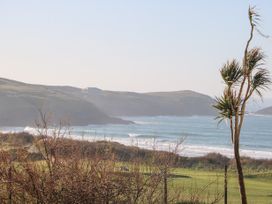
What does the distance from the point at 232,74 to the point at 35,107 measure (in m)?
140

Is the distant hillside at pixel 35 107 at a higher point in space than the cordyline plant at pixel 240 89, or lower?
higher

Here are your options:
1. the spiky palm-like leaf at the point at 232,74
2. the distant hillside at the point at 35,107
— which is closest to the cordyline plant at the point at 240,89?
the spiky palm-like leaf at the point at 232,74

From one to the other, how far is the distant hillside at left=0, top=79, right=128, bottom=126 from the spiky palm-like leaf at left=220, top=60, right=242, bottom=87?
12724 cm

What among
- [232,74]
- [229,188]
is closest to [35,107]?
[229,188]

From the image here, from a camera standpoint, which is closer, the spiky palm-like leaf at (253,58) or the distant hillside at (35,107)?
the spiky palm-like leaf at (253,58)

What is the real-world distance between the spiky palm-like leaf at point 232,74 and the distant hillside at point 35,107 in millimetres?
127240

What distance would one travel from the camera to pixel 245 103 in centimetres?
1251

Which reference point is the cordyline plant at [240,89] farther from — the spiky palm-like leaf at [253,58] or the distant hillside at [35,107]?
the distant hillside at [35,107]

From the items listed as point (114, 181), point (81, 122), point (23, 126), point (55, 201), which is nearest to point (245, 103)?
point (114, 181)

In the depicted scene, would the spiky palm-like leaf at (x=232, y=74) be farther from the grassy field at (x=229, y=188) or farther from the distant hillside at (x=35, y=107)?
the distant hillside at (x=35, y=107)

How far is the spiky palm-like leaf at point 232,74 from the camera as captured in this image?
12680 mm

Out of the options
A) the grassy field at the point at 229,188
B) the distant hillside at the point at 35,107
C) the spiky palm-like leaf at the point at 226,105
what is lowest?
the grassy field at the point at 229,188

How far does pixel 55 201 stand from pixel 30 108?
143m

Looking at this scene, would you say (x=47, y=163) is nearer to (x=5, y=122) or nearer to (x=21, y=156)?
(x=21, y=156)
